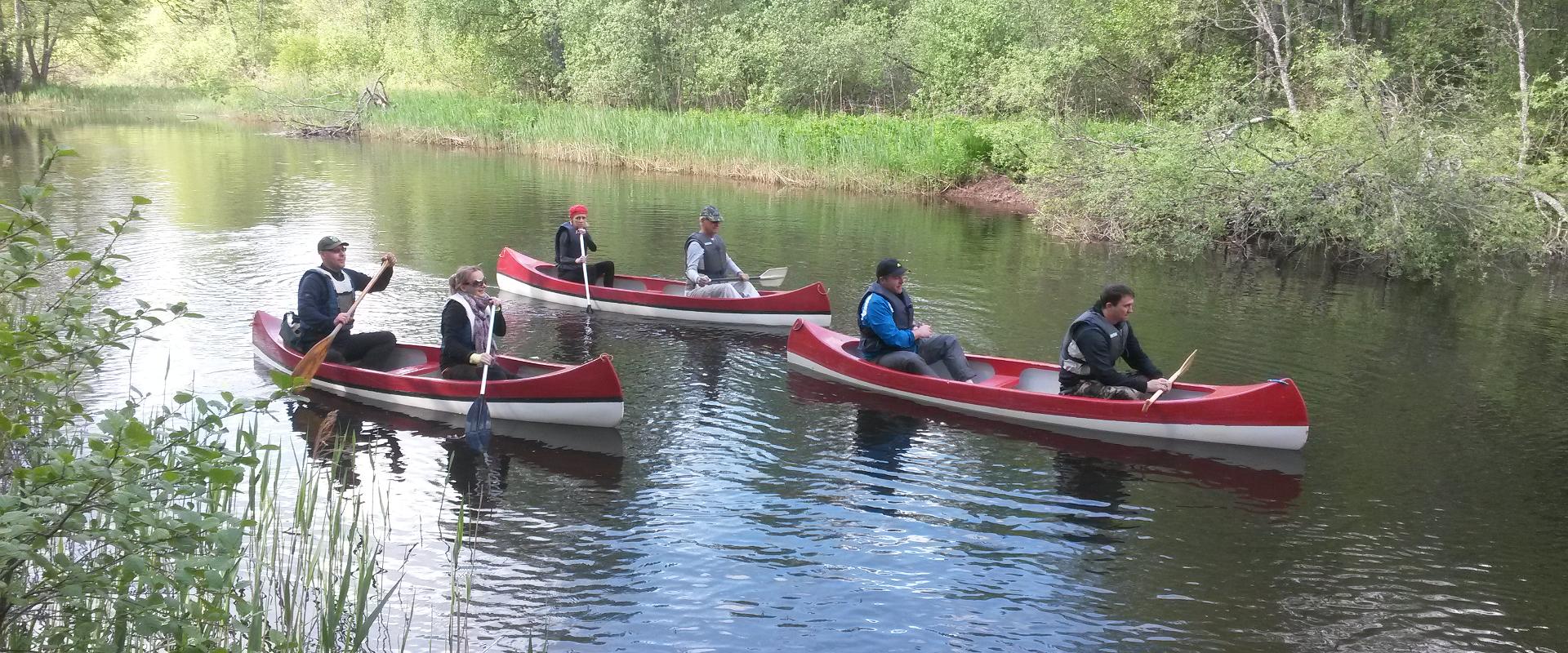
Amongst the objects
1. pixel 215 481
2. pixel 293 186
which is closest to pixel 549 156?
pixel 293 186

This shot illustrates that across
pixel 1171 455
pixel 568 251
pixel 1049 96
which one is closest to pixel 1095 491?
pixel 1171 455

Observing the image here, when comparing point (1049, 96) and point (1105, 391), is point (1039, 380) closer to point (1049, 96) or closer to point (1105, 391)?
point (1105, 391)

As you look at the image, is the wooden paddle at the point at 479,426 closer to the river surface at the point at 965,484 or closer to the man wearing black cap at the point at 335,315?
the river surface at the point at 965,484

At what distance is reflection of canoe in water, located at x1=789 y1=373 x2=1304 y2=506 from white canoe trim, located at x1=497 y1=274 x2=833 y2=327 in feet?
9.07

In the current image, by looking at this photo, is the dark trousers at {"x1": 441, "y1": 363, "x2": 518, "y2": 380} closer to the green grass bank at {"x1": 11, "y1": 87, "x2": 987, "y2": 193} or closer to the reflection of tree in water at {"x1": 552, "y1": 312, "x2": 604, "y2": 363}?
the reflection of tree in water at {"x1": 552, "y1": 312, "x2": 604, "y2": 363}

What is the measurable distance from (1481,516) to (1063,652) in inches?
164

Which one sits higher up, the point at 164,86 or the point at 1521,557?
the point at 164,86

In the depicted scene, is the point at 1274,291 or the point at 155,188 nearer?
the point at 1274,291

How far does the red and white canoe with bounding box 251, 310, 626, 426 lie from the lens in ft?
30.9

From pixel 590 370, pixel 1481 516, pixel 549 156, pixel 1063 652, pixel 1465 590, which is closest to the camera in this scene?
pixel 1063 652

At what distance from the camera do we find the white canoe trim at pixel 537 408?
955 cm

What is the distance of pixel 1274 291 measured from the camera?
17375 millimetres

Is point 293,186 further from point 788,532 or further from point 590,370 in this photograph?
point 788,532

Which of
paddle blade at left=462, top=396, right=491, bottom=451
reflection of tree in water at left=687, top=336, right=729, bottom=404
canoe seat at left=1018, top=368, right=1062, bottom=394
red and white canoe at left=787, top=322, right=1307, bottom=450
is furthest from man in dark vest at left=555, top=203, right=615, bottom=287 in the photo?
canoe seat at left=1018, top=368, right=1062, bottom=394
